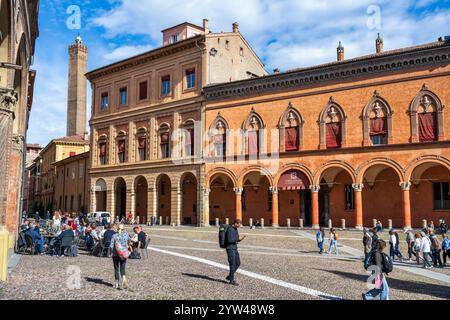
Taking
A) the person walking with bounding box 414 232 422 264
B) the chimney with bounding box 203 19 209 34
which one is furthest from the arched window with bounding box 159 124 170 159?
the person walking with bounding box 414 232 422 264

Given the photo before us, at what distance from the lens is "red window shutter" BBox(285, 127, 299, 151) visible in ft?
108

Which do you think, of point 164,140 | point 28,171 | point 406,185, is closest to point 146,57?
point 164,140

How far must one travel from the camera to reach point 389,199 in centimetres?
3116

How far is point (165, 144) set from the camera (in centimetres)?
3972

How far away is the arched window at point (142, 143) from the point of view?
41.2 meters

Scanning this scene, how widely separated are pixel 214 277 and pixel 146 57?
31957 millimetres

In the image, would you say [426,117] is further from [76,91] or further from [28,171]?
[28,171]

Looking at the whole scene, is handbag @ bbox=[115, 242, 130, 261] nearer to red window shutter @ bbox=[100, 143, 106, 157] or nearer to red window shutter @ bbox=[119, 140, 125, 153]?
red window shutter @ bbox=[119, 140, 125, 153]

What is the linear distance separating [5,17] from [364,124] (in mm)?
23898

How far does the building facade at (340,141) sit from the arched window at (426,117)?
6cm

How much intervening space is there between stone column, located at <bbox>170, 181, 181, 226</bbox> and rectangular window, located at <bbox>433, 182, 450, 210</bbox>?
776 inches

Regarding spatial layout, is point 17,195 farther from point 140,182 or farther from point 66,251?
point 140,182

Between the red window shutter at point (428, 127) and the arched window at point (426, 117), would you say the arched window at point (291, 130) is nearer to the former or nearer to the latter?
the arched window at point (426, 117)
